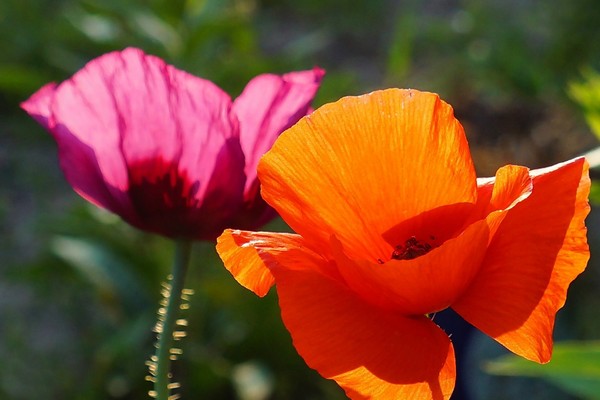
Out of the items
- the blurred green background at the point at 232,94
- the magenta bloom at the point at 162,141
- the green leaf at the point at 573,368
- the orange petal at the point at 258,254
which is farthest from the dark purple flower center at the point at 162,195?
the blurred green background at the point at 232,94

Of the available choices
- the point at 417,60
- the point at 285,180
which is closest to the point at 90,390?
the point at 285,180

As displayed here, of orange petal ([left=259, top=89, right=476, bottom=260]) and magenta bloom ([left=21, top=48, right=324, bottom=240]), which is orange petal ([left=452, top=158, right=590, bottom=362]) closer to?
orange petal ([left=259, top=89, right=476, bottom=260])

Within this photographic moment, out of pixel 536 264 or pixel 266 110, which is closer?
pixel 536 264

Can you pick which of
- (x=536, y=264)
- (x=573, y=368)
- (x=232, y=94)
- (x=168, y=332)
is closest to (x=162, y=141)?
(x=168, y=332)

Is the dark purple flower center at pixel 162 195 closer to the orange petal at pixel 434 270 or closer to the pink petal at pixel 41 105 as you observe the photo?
Result: the pink petal at pixel 41 105

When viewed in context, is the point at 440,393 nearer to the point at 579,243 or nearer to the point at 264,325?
the point at 579,243

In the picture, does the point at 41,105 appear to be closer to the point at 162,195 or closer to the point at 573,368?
the point at 162,195

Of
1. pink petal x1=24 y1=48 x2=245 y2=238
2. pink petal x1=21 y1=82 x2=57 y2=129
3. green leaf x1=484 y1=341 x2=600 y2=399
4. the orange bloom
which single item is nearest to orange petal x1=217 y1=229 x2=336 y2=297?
the orange bloom
